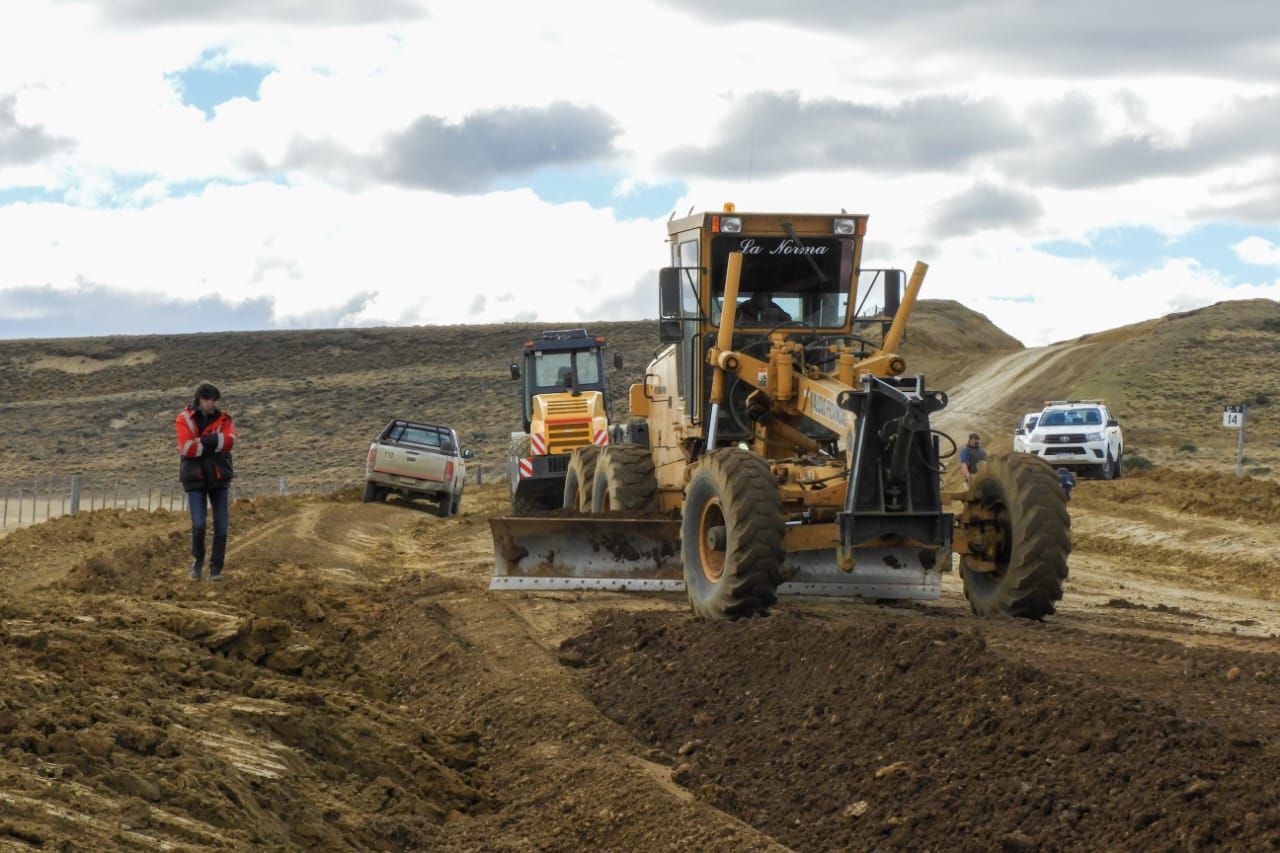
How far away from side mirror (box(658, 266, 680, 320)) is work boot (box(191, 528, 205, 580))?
4798mm

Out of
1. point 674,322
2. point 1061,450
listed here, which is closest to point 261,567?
point 674,322

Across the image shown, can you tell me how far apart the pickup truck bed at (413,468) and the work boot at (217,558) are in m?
14.1

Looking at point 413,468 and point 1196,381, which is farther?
point 1196,381

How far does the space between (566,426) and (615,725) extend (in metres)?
15.3

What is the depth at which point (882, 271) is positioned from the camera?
13211 millimetres

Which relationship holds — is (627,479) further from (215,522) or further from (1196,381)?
(1196,381)

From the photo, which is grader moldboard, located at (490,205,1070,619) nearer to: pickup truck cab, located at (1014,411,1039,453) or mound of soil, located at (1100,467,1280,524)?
mound of soil, located at (1100,467,1280,524)

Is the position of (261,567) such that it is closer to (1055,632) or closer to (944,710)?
(1055,632)

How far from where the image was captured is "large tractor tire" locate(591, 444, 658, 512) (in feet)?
47.6

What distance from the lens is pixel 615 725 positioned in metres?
8.43

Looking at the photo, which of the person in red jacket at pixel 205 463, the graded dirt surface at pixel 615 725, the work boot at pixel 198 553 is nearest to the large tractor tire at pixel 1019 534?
the graded dirt surface at pixel 615 725

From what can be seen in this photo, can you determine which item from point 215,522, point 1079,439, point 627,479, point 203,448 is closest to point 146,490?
point 1079,439

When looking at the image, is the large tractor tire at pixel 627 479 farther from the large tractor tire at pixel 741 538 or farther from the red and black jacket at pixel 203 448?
the red and black jacket at pixel 203 448

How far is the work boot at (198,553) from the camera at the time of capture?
1414cm
